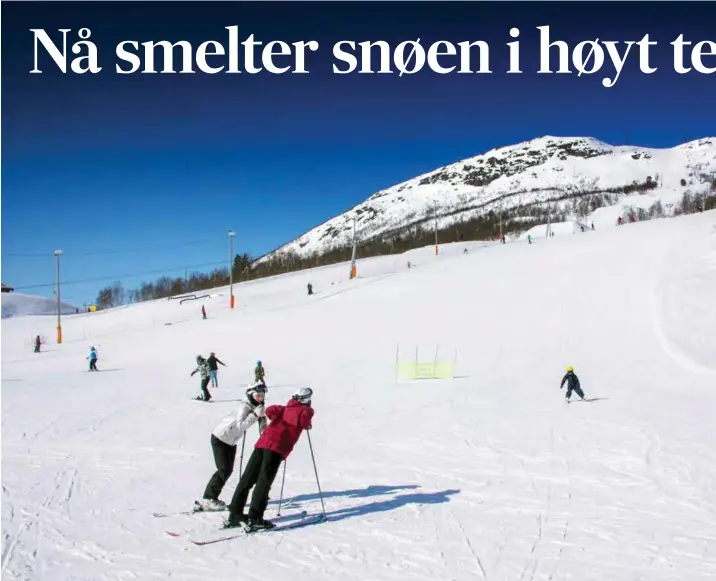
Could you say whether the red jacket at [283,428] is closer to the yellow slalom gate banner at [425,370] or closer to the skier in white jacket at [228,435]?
the skier in white jacket at [228,435]

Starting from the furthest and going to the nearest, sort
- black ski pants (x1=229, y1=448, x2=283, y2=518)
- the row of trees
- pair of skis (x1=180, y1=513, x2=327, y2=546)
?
the row of trees
black ski pants (x1=229, y1=448, x2=283, y2=518)
pair of skis (x1=180, y1=513, x2=327, y2=546)

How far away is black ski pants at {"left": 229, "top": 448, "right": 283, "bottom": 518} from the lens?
21.9 ft

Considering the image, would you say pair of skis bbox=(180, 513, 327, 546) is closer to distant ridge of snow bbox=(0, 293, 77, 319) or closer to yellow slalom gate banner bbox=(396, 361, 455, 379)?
yellow slalom gate banner bbox=(396, 361, 455, 379)

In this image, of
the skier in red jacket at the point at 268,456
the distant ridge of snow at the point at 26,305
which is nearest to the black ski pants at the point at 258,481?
the skier in red jacket at the point at 268,456

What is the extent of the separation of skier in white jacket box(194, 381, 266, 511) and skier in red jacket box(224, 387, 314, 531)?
1.50ft

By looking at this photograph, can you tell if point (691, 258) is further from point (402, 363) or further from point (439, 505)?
point (439, 505)

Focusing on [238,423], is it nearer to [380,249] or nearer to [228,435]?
[228,435]

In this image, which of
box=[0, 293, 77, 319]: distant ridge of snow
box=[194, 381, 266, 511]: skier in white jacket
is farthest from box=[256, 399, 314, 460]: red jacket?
box=[0, 293, 77, 319]: distant ridge of snow

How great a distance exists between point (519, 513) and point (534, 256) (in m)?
40.6

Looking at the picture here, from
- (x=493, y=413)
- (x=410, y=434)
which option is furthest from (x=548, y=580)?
(x=493, y=413)

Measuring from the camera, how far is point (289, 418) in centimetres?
680

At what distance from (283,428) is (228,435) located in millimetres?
945

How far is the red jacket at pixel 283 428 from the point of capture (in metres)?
6.75

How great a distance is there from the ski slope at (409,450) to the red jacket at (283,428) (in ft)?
3.20
